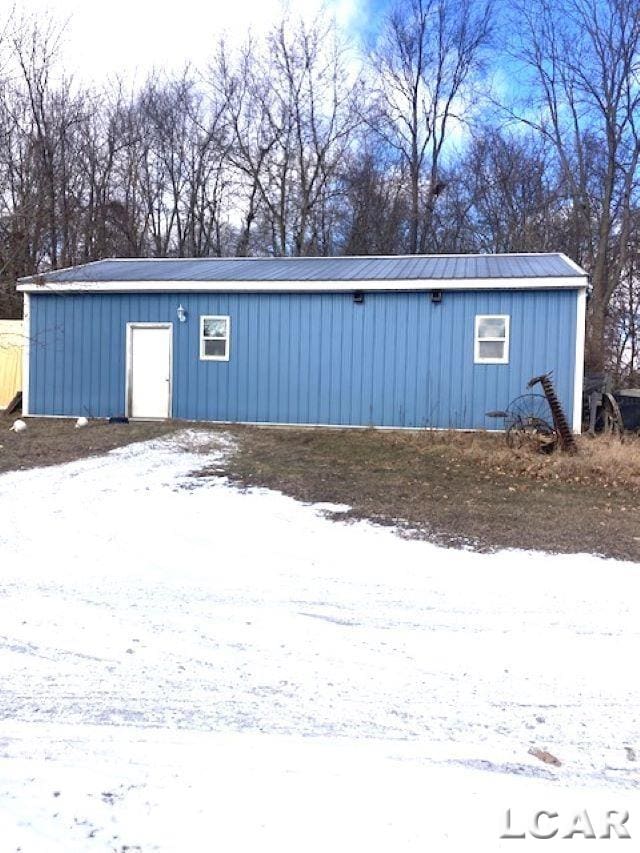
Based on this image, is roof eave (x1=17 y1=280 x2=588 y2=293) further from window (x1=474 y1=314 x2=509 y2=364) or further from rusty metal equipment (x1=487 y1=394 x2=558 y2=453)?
rusty metal equipment (x1=487 y1=394 x2=558 y2=453)

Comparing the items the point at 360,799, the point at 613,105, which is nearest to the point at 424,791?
the point at 360,799

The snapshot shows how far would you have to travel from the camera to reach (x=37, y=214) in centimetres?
1673

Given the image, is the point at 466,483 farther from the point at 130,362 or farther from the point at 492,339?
the point at 130,362

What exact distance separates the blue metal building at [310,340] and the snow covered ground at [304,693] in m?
7.11

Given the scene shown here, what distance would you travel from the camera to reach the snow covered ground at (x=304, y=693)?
2.04m

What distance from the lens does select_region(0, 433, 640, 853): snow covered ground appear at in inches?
80.4

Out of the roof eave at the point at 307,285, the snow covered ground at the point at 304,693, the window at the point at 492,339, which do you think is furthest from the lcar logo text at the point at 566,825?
the roof eave at the point at 307,285

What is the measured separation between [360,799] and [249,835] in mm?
392

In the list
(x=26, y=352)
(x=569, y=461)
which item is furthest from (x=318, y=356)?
(x=26, y=352)

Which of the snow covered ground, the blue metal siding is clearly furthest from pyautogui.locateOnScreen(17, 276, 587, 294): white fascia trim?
the snow covered ground

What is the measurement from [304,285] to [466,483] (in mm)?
6015

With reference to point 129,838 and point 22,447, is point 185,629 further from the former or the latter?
point 22,447

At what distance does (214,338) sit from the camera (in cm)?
1280

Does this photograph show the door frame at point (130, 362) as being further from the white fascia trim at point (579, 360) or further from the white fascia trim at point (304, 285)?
the white fascia trim at point (579, 360)
